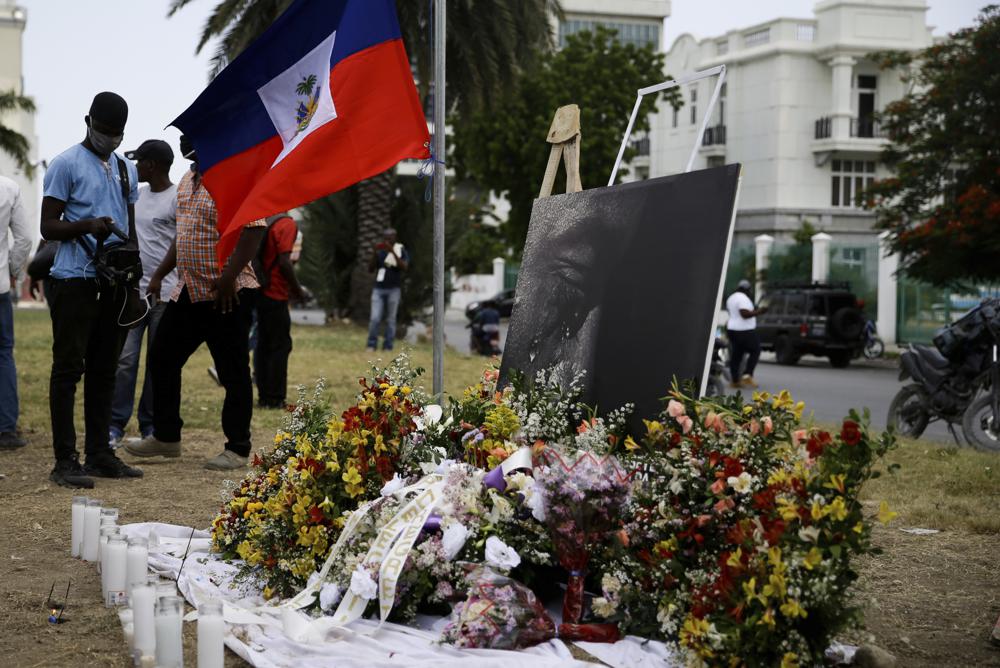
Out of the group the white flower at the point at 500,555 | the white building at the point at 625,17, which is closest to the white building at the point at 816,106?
the white building at the point at 625,17

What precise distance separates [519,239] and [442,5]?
41.0 metres

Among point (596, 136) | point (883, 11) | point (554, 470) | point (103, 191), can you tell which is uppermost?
point (883, 11)

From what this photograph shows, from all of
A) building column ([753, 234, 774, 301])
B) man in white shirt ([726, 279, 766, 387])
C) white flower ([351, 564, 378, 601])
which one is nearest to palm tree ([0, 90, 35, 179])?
building column ([753, 234, 774, 301])

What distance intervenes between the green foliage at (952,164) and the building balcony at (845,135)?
20838mm

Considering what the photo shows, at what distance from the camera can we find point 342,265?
27.6 meters

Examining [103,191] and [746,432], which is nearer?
[746,432]

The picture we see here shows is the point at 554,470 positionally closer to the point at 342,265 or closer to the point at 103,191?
the point at 103,191

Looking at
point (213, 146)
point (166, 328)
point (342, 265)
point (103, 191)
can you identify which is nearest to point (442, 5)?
point (213, 146)

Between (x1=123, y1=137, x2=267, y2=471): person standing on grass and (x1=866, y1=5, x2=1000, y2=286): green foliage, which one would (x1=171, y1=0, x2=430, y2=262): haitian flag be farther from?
(x1=866, y1=5, x2=1000, y2=286): green foliage

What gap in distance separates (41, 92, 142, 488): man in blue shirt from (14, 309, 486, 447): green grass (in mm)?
1550

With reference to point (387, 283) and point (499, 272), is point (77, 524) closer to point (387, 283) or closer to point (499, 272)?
point (387, 283)

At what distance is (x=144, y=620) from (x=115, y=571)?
741 mm

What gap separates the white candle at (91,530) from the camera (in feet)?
16.2

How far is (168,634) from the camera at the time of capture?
3.46 metres
